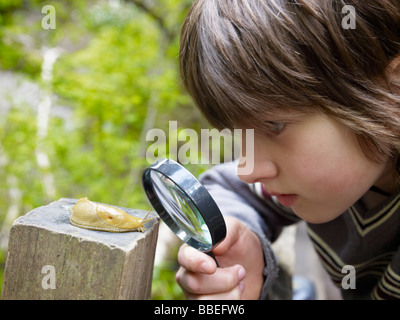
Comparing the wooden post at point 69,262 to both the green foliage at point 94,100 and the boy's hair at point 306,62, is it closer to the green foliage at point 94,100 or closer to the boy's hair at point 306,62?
the boy's hair at point 306,62

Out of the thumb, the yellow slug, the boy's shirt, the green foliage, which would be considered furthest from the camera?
the green foliage

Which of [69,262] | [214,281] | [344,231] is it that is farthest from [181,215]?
[344,231]

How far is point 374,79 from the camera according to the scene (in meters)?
1.11

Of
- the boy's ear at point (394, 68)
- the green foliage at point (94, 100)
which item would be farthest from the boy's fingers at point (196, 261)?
the green foliage at point (94, 100)

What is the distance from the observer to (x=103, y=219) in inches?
38.9

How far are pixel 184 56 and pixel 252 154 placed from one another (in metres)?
0.38

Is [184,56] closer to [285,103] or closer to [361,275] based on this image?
[285,103]

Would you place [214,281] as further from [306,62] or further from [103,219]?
[306,62]

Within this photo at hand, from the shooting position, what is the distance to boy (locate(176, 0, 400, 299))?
105 centimetres

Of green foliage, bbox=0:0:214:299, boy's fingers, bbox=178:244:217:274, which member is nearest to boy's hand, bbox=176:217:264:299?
boy's fingers, bbox=178:244:217:274

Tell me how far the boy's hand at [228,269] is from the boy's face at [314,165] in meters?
0.24

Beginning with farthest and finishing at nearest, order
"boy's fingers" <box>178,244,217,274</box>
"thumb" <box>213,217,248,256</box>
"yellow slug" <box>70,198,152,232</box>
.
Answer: "thumb" <box>213,217,248,256</box> → "boy's fingers" <box>178,244,217,274</box> → "yellow slug" <box>70,198,152,232</box>

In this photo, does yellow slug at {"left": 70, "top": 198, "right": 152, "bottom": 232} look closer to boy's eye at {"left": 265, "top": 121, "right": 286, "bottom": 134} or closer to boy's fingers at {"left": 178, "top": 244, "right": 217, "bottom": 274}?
boy's fingers at {"left": 178, "top": 244, "right": 217, "bottom": 274}
